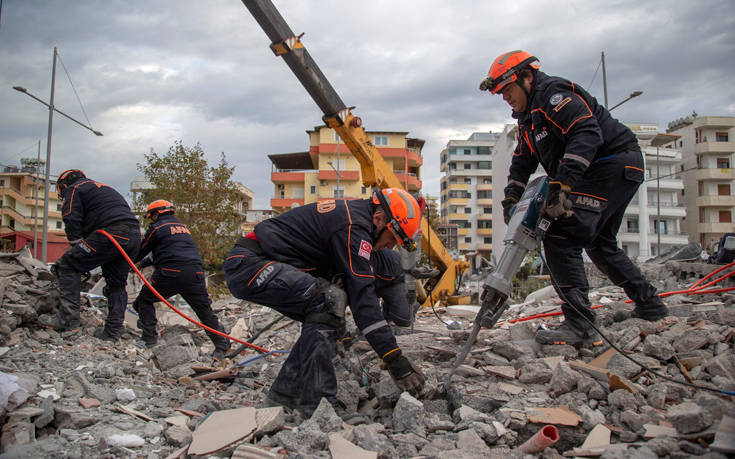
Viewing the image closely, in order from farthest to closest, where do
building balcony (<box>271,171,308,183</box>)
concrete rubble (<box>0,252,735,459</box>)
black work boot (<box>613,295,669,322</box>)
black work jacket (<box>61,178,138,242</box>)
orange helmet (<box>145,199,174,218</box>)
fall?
building balcony (<box>271,171,308,183</box>) < orange helmet (<box>145,199,174,218</box>) < black work jacket (<box>61,178,138,242</box>) < black work boot (<box>613,295,669,322</box>) < concrete rubble (<box>0,252,735,459</box>)

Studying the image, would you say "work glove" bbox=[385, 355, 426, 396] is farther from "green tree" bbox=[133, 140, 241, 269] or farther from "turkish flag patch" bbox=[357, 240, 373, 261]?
"green tree" bbox=[133, 140, 241, 269]

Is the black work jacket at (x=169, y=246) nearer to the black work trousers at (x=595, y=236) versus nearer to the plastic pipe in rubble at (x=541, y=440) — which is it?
the black work trousers at (x=595, y=236)

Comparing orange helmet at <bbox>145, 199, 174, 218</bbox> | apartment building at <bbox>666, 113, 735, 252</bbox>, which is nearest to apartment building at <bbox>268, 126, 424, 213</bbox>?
apartment building at <bbox>666, 113, 735, 252</bbox>

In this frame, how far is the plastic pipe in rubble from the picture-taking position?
2.15m

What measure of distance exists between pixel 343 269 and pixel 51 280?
17.8 ft

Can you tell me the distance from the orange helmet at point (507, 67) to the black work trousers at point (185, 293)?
12.7 feet

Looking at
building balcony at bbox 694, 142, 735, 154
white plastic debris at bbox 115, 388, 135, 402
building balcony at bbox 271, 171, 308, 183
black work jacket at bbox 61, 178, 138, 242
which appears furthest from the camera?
building balcony at bbox 271, 171, 308, 183

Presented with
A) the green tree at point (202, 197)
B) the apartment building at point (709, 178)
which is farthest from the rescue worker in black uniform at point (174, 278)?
the apartment building at point (709, 178)

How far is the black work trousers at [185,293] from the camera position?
546 centimetres

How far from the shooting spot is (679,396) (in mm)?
2637

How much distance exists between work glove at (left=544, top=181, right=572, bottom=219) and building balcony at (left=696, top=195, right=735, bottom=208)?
169ft

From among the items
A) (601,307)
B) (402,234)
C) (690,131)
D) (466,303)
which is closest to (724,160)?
(690,131)

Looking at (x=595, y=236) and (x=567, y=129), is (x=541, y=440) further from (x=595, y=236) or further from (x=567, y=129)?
(x=567, y=129)

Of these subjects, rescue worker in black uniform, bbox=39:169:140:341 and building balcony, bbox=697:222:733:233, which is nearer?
rescue worker in black uniform, bbox=39:169:140:341
